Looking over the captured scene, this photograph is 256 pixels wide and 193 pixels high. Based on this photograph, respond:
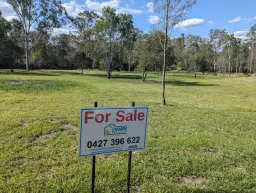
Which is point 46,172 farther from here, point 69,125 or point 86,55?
point 86,55

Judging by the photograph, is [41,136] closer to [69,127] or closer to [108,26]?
[69,127]

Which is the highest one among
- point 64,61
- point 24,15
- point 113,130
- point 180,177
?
point 24,15

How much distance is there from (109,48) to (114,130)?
29.3 m

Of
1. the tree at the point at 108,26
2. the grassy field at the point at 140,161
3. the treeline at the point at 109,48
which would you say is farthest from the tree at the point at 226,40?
the grassy field at the point at 140,161

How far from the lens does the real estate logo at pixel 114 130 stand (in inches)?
92.7

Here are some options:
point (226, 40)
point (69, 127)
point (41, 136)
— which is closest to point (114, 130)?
point (41, 136)

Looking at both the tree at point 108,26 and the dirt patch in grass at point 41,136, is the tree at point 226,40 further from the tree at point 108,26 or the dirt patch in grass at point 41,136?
the dirt patch in grass at point 41,136

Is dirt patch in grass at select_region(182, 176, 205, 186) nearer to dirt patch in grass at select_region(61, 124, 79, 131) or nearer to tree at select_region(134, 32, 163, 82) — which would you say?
dirt patch in grass at select_region(61, 124, 79, 131)

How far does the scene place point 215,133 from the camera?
19.0 feet

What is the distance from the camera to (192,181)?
3.24m

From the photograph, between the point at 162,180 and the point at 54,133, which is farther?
the point at 54,133

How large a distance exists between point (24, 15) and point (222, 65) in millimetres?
51384

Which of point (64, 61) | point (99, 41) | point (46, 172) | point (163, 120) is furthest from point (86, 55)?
point (46, 172)

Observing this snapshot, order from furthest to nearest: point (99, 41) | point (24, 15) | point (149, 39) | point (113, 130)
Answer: point (24, 15)
point (99, 41)
point (149, 39)
point (113, 130)
